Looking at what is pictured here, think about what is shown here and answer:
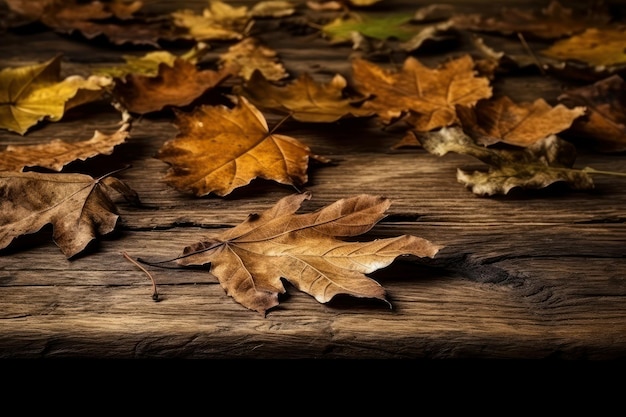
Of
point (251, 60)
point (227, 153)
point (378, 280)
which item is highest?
point (251, 60)

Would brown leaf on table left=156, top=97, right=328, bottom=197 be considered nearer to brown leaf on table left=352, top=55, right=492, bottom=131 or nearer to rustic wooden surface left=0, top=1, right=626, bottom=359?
rustic wooden surface left=0, top=1, right=626, bottom=359

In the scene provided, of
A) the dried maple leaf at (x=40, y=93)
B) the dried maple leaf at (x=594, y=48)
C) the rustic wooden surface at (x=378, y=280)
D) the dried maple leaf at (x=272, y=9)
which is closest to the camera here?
the rustic wooden surface at (x=378, y=280)

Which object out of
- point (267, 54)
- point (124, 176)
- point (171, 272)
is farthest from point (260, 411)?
point (267, 54)

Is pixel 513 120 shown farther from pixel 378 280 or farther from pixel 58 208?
pixel 58 208

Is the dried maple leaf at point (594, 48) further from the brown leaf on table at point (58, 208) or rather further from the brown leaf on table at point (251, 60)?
the brown leaf on table at point (58, 208)

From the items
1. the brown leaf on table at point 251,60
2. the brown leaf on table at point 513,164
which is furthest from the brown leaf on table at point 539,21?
the brown leaf on table at point 513,164

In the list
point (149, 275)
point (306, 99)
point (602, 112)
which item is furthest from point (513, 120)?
point (149, 275)
